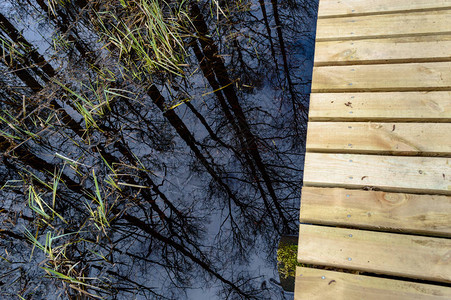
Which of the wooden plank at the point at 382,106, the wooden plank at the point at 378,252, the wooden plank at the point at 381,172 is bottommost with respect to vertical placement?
the wooden plank at the point at 378,252

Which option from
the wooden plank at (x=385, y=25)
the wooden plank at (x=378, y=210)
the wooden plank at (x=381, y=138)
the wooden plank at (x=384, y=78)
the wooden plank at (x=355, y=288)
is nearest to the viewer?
the wooden plank at (x=355, y=288)

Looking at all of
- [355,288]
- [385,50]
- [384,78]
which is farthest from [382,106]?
[355,288]

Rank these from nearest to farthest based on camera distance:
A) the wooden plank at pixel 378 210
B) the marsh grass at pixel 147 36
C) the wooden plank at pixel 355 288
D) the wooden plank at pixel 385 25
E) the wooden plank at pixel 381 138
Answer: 1. the wooden plank at pixel 355 288
2. the wooden plank at pixel 378 210
3. the wooden plank at pixel 381 138
4. the wooden plank at pixel 385 25
5. the marsh grass at pixel 147 36

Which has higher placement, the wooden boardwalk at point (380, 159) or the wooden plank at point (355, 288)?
the wooden boardwalk at point (380, 159)

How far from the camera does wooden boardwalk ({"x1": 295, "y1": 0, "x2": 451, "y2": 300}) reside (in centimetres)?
132

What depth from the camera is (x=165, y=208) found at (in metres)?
2.19

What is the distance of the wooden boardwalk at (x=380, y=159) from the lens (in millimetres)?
1319

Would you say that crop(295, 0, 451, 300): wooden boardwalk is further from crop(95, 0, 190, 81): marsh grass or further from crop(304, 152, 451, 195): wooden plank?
crop(95, 0, 190, 81): marsh grass

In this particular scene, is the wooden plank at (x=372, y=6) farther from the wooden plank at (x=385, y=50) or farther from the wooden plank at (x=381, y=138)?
the wooden plank at (x=381, y=138)

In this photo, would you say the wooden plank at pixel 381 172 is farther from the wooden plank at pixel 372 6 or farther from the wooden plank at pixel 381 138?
the wooden plank at pixel 372 6

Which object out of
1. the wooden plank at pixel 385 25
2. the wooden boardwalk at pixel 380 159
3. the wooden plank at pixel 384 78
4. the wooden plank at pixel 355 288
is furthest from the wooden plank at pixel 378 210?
the wooden plank at pixel 385 25

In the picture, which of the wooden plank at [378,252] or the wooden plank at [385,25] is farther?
the wooden plank at [385,25]

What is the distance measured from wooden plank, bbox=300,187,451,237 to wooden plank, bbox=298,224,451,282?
0.04m

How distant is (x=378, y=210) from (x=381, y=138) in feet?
1.20
